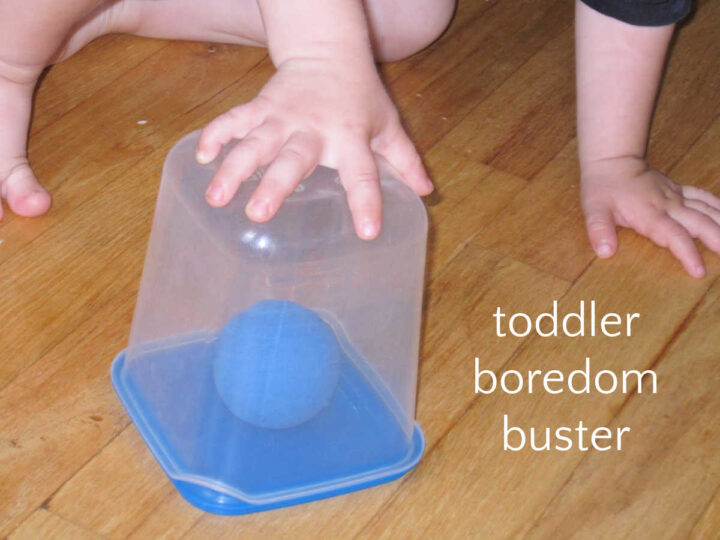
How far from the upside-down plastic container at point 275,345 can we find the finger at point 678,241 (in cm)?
34

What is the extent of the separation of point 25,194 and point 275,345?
0.39 metres

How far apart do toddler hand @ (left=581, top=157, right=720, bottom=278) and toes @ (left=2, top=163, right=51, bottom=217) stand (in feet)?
1.73

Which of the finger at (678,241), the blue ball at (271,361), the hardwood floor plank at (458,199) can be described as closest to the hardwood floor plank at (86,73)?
the hardwood floor plank at (458,199)

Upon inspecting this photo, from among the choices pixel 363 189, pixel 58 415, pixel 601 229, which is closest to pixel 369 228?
pixel 363 189

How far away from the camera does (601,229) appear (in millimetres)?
1057

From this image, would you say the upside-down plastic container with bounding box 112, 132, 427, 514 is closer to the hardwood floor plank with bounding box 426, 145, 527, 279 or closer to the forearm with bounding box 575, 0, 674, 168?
the hardwood floor plank with bounding box 426, 145, 527, 279

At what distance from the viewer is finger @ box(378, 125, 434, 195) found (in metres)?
0.83

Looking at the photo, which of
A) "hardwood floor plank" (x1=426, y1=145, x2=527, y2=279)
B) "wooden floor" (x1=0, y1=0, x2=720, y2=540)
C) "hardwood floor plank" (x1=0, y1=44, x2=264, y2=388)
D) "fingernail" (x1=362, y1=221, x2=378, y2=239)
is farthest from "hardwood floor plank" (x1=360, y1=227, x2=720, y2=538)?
"hardwood floor plank" (x1=0, y1=44, x2=264, y2=388)

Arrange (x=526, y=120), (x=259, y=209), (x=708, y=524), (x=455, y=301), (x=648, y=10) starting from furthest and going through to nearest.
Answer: (x=526, y=120)
(x=648, y=10)
(x=455, y=301)
(x=708, y=524)
(x=259, y=209)

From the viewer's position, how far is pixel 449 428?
86cm

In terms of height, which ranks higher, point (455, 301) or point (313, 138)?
point (313, 138)

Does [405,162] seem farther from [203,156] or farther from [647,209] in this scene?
[647,209]

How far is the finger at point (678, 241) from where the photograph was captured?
1034mm

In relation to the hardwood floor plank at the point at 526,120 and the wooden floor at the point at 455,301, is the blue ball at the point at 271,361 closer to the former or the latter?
the wooden floor at the point at 455,301
